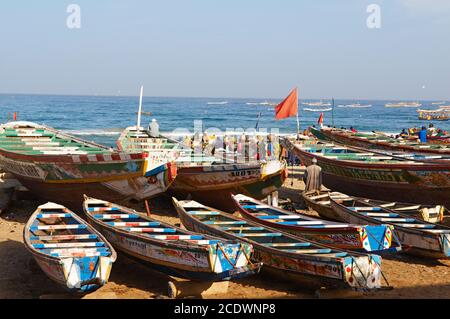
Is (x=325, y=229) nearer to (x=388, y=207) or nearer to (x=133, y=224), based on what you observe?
(x=133, y=224)

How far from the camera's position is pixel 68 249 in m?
9.38

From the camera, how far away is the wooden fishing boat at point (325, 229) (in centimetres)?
1007

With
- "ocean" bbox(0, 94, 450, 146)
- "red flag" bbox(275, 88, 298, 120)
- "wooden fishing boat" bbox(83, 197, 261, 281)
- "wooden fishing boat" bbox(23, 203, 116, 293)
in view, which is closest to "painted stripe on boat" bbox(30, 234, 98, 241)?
"wooden fishing boat" bbox(23, 203, 116, 293)

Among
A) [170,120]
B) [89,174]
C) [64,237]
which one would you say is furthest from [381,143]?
[170,120]

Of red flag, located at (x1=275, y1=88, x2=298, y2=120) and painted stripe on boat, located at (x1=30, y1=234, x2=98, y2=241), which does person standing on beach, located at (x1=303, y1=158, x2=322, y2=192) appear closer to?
red flag, located at (x1=275, y1=88, x2=298, y2=120)

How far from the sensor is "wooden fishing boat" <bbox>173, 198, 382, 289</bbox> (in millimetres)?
8555

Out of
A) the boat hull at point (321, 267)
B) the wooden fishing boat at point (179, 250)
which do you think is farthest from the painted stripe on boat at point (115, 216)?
the boat hull at point (321, 267)

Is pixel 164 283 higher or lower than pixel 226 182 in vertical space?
lower

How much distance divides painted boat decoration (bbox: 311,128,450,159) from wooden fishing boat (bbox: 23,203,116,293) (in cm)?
1495

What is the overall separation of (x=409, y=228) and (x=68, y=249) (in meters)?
7.03

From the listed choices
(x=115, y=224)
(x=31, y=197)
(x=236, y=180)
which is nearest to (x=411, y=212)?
(x=236, y=180)
